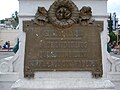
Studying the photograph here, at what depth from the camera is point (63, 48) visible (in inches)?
299

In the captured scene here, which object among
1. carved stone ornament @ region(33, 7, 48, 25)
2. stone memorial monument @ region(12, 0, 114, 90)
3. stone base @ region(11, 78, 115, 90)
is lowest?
stone base @ region(11, 78, 115, 90)

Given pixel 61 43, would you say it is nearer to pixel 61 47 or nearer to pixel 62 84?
pixel 61 47

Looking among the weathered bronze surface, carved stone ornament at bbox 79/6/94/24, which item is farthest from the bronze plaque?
carved stone ornament at bbox 79/6/94/24

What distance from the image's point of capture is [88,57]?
7.60 metres

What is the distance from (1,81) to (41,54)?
9.72 feet

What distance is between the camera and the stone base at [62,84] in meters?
7.47

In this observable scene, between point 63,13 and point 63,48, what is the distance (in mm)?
723

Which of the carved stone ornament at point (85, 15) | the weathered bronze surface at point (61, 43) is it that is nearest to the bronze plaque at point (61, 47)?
the weathered bronze surface at point (61, 43)

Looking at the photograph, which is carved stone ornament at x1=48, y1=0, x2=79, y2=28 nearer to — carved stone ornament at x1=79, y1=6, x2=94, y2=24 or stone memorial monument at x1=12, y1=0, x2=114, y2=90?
stone memorial monument at x1=12, y1=0, x2=114, y2=90

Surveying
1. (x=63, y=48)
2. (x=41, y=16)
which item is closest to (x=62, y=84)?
(x=63, y=48)

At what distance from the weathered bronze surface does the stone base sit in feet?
0.55

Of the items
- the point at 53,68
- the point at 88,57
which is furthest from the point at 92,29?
the point at 53,68

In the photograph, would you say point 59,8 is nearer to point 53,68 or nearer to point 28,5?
point 28,5

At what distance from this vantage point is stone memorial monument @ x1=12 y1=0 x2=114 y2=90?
7551 mm
